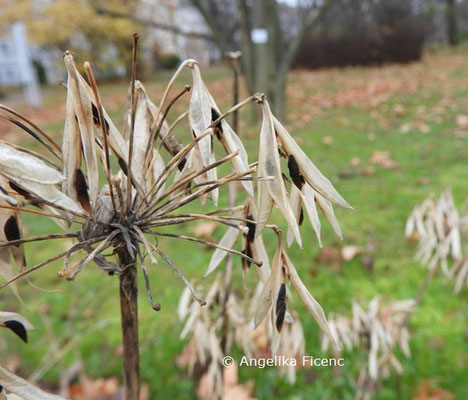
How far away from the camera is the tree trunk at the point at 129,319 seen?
0.53 metres

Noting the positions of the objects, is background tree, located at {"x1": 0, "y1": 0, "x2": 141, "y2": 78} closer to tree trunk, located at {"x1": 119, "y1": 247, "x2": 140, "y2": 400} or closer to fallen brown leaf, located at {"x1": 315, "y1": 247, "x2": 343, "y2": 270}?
fallen brown leaf, located at {"x1": 315, "y1": 247, "x2": 343, "y2": 270}

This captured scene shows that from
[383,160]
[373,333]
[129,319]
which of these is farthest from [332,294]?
[383,160]

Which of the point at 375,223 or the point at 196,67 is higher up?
the point at 196,67

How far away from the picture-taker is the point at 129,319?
1.81 ft

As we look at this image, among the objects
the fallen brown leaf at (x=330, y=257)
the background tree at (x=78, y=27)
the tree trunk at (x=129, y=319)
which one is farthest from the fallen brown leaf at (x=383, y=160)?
the background tree at (x=78, y=27)

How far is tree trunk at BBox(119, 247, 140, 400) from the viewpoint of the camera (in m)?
0.53

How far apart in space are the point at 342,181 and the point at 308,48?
14321 millimetres

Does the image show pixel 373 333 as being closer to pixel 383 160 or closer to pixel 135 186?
pixel 135 186

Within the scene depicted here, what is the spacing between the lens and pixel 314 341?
202 cm

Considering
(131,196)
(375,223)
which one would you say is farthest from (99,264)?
(375,223)

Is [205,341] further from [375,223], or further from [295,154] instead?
[375,223]

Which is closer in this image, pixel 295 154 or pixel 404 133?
pixel 295 154

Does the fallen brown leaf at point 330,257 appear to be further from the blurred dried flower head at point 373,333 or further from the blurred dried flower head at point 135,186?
the blurred dried flower head at point 135,186

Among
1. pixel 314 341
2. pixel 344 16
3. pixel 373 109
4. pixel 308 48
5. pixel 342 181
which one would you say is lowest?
pixel 314 341
